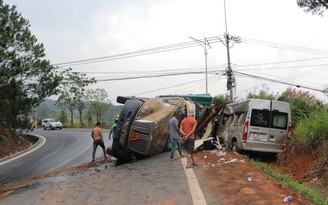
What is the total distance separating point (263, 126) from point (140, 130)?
4.62 meters

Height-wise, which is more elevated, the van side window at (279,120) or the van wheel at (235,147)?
the van side window at (279,120)

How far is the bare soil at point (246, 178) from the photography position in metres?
7.39

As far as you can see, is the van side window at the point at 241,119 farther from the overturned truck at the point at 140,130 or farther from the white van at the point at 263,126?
the overturned truck at the point at 140,130

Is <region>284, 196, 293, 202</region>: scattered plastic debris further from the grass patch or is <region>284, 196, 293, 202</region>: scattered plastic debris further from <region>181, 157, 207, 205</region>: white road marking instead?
<region>181, 157, 207, 205</region>: white road marking

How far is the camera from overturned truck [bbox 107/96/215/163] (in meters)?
14.7

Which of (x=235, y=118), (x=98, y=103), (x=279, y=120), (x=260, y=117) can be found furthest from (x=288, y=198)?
(x=98, y=103)

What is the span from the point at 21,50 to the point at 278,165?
18455 mm

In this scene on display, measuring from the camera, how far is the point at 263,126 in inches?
600

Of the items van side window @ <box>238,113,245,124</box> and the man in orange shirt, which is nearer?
the man in orange shirt

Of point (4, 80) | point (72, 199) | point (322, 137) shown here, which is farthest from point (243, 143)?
point (4, 80)

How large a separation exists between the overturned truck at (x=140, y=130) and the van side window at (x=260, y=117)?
126 inches

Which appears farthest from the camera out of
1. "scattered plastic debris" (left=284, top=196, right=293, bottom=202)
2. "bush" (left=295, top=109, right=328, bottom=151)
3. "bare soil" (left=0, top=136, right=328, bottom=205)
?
"bush" (left=295, top=109, right=328, bottom=151)

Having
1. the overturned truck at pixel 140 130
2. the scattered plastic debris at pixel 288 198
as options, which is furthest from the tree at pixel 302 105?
the scattered plastic debris at pixel 288 198

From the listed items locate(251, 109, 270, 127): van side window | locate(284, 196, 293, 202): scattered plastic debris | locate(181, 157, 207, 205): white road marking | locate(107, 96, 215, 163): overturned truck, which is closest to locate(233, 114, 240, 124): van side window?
locate(251, 109, 270, 127): van side window
